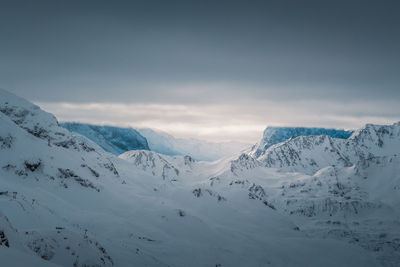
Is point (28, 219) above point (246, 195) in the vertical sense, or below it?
above

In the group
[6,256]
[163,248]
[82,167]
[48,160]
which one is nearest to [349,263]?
[163,248]

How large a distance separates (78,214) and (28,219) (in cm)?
1667

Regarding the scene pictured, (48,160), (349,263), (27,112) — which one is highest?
(27,112)

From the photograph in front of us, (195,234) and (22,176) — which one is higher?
(22,176)

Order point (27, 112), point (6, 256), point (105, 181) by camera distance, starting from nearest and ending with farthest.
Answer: point (6, 256) → point (105, 181) → point (27, 112)

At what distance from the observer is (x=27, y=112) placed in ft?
299

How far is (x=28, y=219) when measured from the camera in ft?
106

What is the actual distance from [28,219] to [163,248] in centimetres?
2406

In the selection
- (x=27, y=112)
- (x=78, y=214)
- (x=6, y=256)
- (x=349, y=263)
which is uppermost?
(x=27, y=112)

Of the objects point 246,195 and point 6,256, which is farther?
point 246,195

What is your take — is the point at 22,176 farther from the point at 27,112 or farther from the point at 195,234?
the point at 27,112

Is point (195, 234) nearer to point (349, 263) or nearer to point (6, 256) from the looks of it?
point (6, 256)

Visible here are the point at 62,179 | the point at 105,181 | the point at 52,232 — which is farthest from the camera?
the point at 105,181


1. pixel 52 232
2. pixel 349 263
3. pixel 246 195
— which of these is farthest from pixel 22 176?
pixel 246 195
